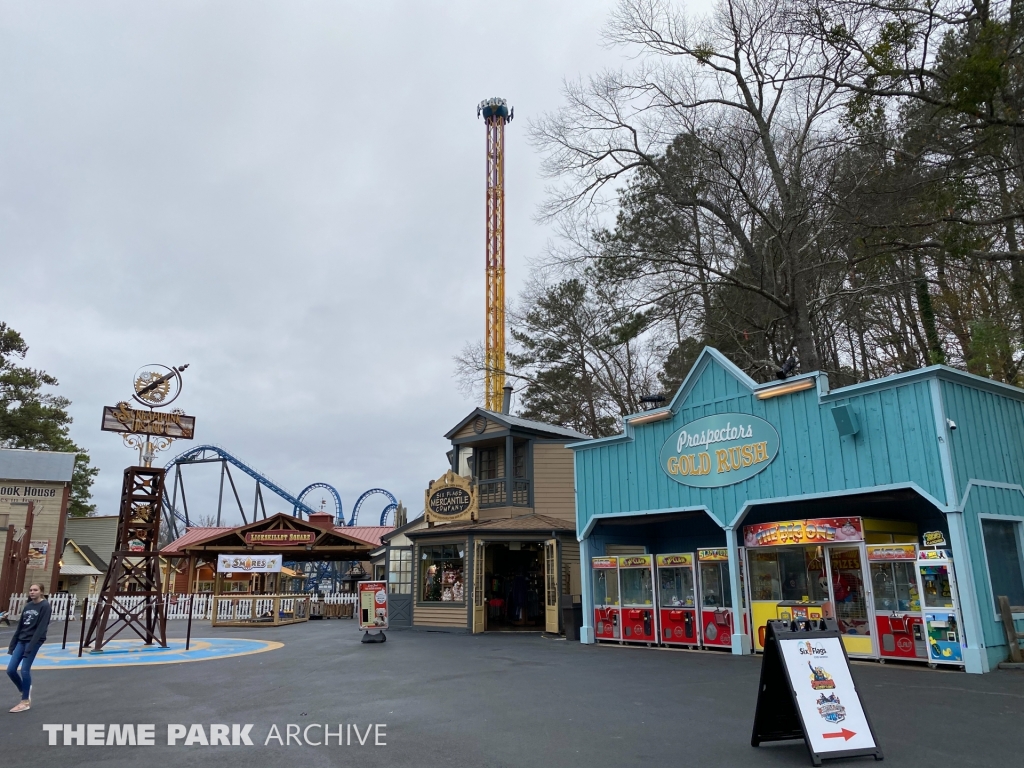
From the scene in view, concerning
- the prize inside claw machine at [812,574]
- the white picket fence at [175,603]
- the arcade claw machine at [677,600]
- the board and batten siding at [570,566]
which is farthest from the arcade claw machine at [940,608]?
the white picket fence at [175,603]

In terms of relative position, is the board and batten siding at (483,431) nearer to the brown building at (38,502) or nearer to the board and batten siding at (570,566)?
the board and batten siding at (570,566)

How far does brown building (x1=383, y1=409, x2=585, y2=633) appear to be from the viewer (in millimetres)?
20688

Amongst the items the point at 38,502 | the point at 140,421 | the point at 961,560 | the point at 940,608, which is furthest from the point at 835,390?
Result: the point at 38,502

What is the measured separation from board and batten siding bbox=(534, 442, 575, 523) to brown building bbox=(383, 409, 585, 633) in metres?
0.03

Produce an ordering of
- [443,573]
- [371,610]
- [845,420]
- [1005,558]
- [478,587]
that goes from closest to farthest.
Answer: [1005,558] → [845,420] → [371,610] → [478,587] → [443,573]

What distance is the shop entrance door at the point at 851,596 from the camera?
12391mm

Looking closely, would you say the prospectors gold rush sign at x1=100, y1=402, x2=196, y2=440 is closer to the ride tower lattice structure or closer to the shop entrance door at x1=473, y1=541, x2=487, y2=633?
the shop entrance door at x1=473, y1=541, x2=487, y2=633

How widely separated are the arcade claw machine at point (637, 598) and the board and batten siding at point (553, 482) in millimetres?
6126

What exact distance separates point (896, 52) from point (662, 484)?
30.1 feet

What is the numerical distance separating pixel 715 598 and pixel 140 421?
13.0 meters

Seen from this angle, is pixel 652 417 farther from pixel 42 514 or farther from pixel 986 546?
pixel 42 514

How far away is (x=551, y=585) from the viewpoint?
2014 cm

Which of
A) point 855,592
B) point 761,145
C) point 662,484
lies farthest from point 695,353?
point 855,592

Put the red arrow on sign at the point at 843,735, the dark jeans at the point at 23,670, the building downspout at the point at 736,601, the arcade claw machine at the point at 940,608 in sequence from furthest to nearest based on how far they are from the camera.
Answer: the building downspout at the point at 736,601 → the arcade claw machine at the point at 940,608 → the dark jeans at the point at 23,670 → the red arrow on sign at the point at 843,735
